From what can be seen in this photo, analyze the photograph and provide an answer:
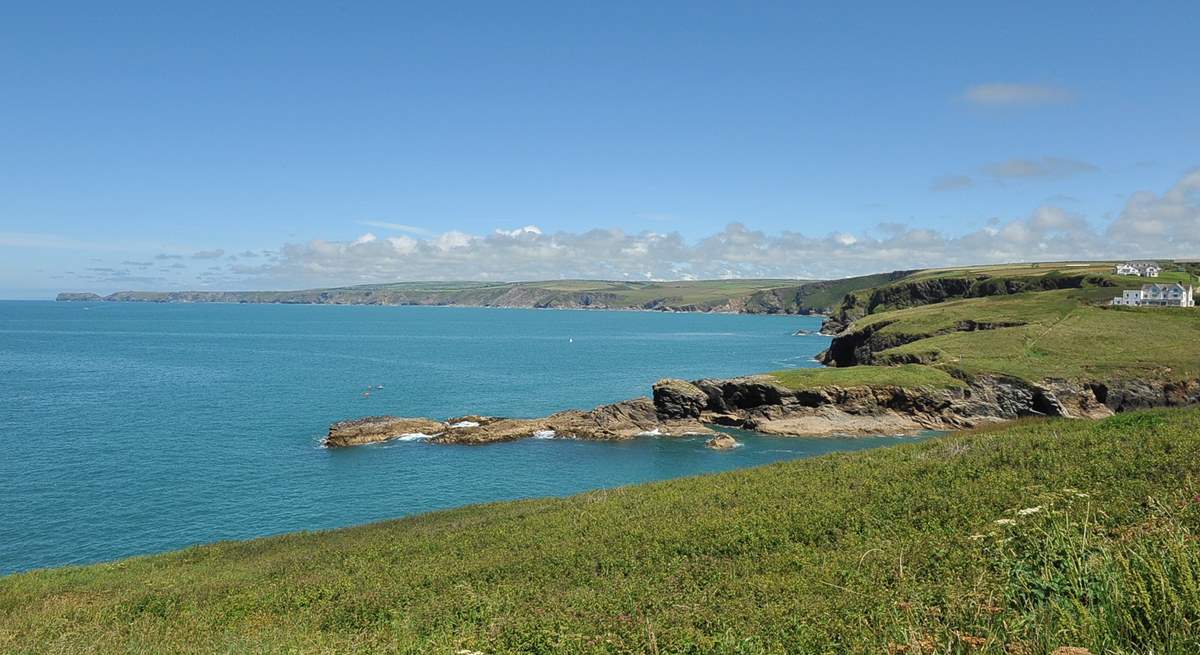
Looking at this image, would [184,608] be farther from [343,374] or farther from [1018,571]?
[343,374]

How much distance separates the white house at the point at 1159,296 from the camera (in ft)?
400

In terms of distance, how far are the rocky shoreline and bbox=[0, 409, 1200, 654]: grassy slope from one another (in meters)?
42.0

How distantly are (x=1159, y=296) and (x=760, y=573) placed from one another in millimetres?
143709

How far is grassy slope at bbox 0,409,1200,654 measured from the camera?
7.96 m

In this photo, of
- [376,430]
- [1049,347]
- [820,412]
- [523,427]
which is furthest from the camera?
[1049,347]

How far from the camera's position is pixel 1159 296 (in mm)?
124188

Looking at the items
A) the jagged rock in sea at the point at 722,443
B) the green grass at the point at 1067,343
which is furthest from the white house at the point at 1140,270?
the jagged rock in sea at the point at 722,443

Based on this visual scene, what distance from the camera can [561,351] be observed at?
17225 cm

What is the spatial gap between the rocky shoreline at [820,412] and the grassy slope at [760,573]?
4196cm

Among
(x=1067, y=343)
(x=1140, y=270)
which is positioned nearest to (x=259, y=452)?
(x=1067, y=343)

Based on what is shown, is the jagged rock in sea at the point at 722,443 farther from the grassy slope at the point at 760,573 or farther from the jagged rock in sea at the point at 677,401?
the grassy slope at the point at 760,573

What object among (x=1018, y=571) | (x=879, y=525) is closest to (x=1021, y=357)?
(x=879, y=525)

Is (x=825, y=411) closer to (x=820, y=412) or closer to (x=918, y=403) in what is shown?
(x=820, y=412)

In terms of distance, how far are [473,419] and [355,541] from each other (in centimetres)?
4831
